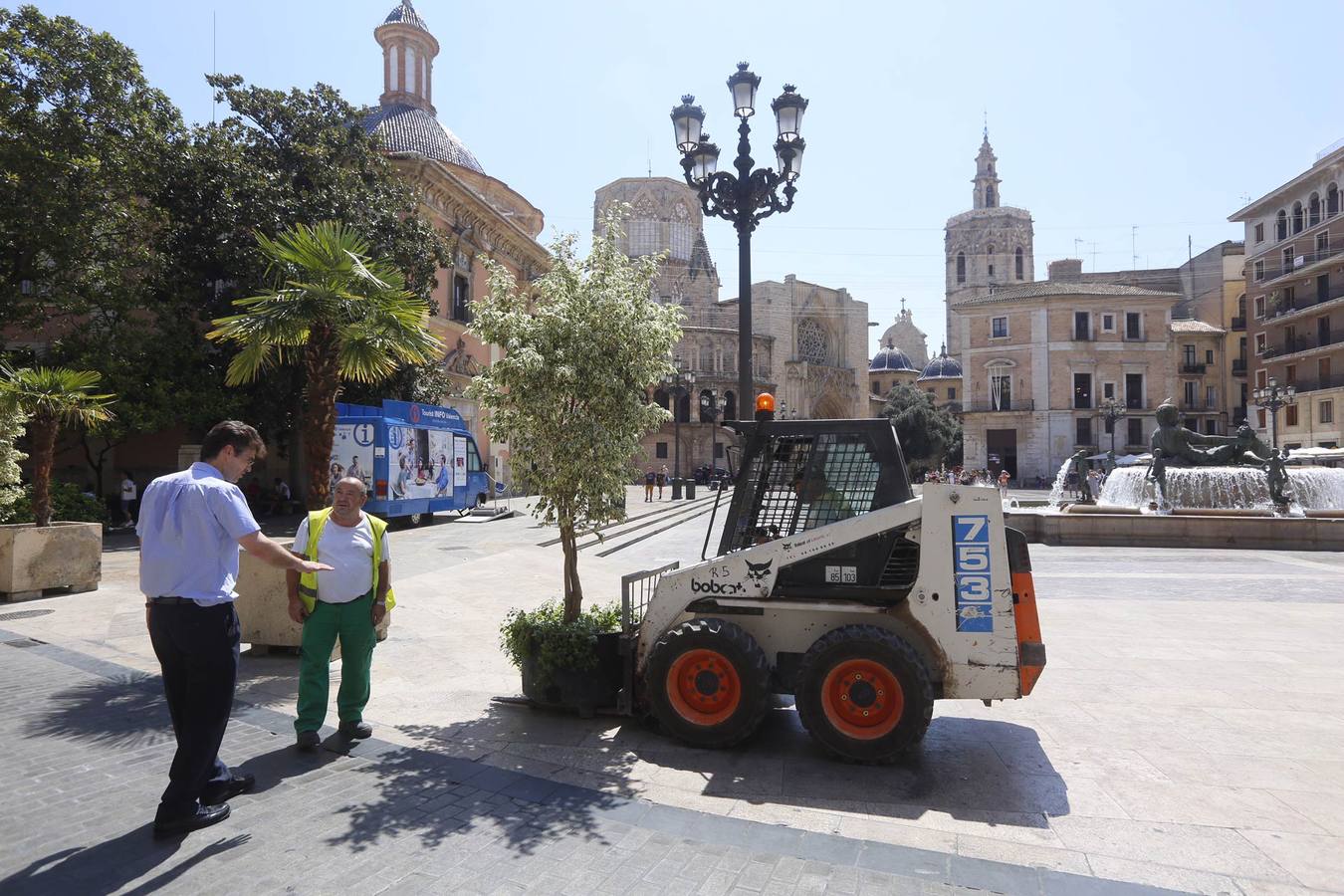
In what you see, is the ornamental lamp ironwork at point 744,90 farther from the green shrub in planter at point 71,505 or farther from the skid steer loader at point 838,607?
the green shrub in planter at point 71,505

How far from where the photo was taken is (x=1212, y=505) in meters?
17.7

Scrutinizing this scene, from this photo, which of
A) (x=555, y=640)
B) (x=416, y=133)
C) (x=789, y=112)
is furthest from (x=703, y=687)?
(x=416, y=133)

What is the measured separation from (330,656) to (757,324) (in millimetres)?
67103

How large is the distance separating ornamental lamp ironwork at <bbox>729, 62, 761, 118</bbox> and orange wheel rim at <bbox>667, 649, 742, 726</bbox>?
6163 millimetres

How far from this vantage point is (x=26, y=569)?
9.62 meters

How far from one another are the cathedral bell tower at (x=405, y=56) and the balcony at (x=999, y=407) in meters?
36.1

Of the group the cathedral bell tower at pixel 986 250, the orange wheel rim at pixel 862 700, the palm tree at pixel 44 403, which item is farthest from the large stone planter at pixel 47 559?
the cathedral bell tower at pixel 986 250

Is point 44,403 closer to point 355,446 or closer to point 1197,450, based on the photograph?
point 355,446

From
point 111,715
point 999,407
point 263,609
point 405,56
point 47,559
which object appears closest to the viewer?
point 111,715

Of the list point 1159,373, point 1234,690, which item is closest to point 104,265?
point 1234,690

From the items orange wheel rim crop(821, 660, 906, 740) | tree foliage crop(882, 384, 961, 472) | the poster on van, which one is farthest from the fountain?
tree foliage crop(882, 384, 961, 472)

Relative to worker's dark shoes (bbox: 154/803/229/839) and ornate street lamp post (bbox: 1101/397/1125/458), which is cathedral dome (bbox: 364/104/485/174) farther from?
ornate street lamp post (bbox: 1101/397/1125/458)

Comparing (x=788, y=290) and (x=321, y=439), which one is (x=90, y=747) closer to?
(x=321, y=439)

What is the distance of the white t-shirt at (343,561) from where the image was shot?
4676 millimetres
